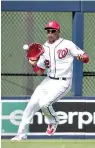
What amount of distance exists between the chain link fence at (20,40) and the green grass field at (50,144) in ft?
2.42

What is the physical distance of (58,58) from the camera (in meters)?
8.60

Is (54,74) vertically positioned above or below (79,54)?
below

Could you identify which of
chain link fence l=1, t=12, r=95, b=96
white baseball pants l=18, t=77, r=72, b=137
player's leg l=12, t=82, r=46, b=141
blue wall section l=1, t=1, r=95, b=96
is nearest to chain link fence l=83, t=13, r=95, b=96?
chain link fence l=1, t=12, r=95, b=96

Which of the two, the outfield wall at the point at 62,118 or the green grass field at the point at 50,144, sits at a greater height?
the outfield wall at the point at 62,118

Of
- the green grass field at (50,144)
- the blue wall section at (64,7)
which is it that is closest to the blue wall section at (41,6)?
the blue wall section at (64,7)

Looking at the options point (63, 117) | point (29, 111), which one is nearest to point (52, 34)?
point (29, 111)

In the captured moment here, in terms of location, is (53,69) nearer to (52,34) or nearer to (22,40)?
(52,34)

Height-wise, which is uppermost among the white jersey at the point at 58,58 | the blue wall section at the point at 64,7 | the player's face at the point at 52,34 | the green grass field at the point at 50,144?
the blue wall section at the point at 64,7

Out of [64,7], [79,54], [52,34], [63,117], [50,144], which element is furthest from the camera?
[63,117]

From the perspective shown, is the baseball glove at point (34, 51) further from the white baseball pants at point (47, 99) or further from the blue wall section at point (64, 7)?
the blue wall section at point (64, 7)

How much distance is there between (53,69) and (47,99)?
0.40m

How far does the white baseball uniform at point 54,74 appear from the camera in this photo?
8555mm

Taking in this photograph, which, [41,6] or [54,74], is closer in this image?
[54,74]

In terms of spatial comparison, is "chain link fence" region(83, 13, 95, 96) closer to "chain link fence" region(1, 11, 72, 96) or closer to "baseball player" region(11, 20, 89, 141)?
"chain link fence" region(1, 11, 72, 96)
